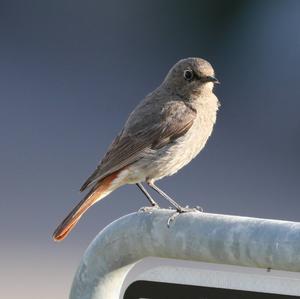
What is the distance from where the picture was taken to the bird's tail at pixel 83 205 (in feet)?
11.1

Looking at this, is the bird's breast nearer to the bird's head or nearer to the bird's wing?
the bird's wing

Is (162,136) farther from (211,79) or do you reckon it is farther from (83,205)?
(83,205)

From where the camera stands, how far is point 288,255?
57.0 inches

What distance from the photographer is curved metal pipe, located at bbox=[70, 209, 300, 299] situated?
4.87 feet

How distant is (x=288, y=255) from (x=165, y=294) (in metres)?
0.26

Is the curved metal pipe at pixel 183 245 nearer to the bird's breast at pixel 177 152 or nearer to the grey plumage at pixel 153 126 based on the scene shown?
the grey plumage at pixel 153 126

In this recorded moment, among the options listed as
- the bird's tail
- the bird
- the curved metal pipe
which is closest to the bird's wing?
the bird

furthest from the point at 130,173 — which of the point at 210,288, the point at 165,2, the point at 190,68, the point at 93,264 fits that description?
the point at 165,2

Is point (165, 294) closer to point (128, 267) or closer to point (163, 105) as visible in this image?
point (128, 267)

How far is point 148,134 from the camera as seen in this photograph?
4.25 metres

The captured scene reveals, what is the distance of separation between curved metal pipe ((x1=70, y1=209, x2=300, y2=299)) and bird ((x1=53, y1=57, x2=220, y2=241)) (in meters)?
2.09

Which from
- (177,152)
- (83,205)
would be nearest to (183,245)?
(83,205)

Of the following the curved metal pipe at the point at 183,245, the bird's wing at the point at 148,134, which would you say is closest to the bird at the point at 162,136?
the bird's wing at the point at 148,134

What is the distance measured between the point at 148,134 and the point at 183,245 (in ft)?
8.46
